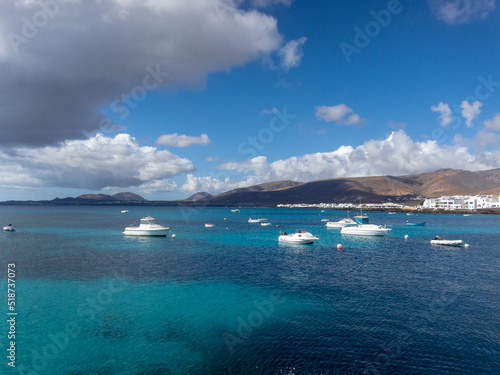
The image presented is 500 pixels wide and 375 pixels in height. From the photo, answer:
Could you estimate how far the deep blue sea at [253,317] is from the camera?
56.6 ft

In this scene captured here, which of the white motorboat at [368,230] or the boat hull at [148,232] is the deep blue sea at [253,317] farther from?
the white motorboat at [368,230]

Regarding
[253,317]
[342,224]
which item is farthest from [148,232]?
[342,224]

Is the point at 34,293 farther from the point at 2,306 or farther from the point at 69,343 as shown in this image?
the point at 69,343

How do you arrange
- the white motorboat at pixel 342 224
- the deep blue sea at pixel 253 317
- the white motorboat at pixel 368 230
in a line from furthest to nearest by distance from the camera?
1. the white motorboat at pixel 342 224
2. the white motorboat at pixel 368 230
3. the deep blue sea at pixel 253 317

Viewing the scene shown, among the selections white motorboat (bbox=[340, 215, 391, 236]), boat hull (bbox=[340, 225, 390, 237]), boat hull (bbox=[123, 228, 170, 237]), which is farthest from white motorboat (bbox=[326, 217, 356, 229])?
boat hull (bbox=[123, 228, 170, 237])

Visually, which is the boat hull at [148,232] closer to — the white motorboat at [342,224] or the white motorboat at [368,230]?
the white motorboat at [368,230]

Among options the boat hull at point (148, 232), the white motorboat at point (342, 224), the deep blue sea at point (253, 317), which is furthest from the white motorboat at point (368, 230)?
the boat hull at point (148, 232)

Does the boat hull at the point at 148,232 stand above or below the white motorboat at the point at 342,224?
above

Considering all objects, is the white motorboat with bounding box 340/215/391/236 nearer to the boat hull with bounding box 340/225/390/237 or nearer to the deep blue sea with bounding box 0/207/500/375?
the boat hull with bounding box 340/225/390/237

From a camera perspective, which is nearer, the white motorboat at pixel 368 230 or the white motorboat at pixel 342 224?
the white motorboat at pixel 368 230

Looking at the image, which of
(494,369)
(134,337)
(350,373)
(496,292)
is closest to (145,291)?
(134,337)

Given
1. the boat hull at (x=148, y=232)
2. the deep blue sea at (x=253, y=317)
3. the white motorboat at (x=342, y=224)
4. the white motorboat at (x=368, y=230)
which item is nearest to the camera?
the deep blue sea at (x=253, y=317)

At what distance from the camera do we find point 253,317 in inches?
935

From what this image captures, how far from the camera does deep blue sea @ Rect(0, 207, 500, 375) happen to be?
56.6 feet
